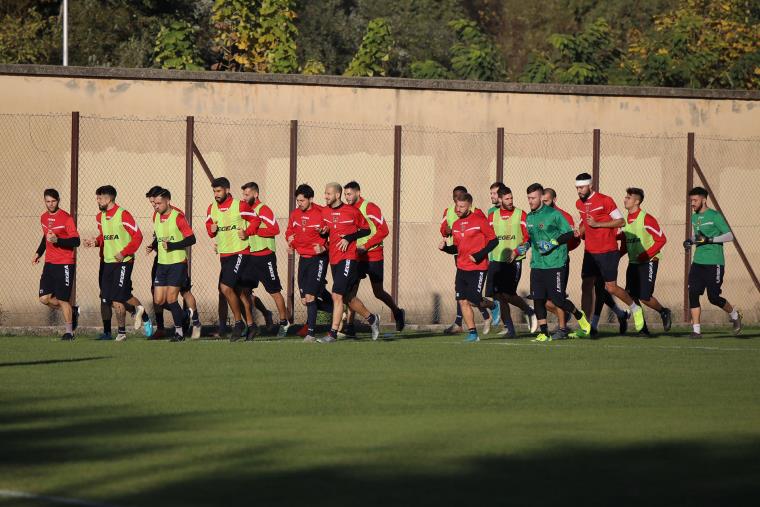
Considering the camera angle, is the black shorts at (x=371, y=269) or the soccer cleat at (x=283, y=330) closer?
the black shorts at (x=371, y=269)

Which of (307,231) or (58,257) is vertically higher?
(307,231)

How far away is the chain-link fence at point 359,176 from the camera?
933 inches

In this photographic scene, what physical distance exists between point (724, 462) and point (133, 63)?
33.9 m

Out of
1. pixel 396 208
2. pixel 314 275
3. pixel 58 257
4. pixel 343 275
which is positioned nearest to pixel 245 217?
pixel 314 275

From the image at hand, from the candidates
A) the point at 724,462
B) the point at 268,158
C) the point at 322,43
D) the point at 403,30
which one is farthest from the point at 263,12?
the point at 724,462

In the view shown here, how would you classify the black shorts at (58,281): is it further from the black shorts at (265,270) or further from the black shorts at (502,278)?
the black shorts at (502,278)

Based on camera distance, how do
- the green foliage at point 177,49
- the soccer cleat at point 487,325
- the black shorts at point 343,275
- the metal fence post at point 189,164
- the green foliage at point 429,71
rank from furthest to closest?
1. the green foliage at point 429,71
2. the green foliage at point 177,49
3. the metal fence post at point 189,164
4. the soccer cleat at point 487,325
5. the black shorts at point 343,275

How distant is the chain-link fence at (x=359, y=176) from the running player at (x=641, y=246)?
169 inches

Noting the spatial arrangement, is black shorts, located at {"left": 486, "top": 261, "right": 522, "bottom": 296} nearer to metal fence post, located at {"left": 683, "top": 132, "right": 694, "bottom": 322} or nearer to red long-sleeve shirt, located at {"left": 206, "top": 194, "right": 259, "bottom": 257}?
red long-sleeve shirt, located at {"left": 206, "top": 194, "right": 259, "bottom": 257}

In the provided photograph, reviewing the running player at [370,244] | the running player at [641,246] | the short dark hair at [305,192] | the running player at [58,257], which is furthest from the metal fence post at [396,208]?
the running player at [58,257]

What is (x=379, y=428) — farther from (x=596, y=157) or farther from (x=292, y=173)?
(x=596, y=157)

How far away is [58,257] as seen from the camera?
66.6ft

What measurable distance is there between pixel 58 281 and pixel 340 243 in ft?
12.9

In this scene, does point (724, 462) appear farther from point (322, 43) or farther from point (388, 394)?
point (322, 43)
